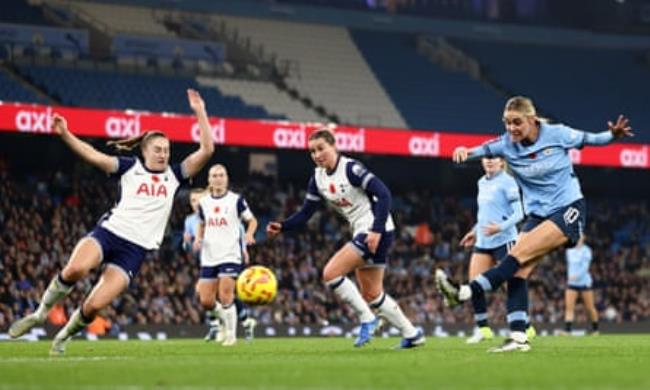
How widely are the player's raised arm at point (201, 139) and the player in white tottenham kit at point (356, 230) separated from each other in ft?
5.04

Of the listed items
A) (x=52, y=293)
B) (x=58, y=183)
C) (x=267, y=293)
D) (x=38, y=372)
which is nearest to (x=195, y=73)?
(x=58, y=183)

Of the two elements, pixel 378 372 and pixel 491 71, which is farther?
pixel 491 71

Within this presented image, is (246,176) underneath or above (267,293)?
above

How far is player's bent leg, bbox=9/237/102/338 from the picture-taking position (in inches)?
573

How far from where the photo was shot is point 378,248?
52.9 feet

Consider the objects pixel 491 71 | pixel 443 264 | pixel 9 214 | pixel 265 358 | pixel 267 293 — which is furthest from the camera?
pixel 491 71

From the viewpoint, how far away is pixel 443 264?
128ft

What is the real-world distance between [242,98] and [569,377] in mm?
29406

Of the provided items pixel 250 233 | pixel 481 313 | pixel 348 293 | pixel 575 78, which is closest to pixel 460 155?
pixel 348 293

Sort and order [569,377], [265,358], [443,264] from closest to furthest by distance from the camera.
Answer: [569,377] → [265,358] → [443,264]

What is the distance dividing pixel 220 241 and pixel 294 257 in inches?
594

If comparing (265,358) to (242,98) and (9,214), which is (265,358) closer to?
(9,214)

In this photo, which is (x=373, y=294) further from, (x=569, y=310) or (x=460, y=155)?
(x=569, y=310)

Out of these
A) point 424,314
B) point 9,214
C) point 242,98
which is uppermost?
point 242,98
